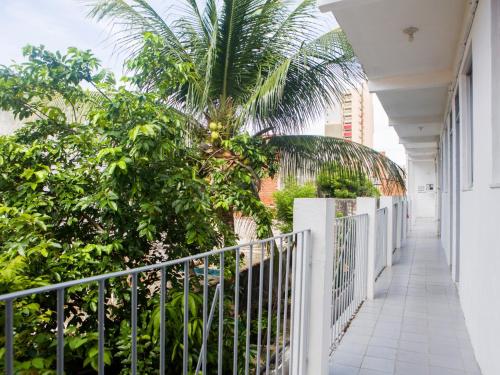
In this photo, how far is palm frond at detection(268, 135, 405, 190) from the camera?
18.8ft

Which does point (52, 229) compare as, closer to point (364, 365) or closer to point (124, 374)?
point (124, 374)

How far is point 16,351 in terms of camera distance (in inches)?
77.1

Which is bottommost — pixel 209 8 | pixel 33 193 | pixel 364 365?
pixel 364 365

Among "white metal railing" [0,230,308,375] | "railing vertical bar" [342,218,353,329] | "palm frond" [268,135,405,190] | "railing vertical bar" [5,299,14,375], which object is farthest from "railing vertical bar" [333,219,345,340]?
"railing vertical bar" [5,299,14,375]

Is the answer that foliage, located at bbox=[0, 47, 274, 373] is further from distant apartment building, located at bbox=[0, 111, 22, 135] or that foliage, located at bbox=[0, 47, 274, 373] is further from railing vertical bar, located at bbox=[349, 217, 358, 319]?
distant apartment building, located at bbox=[0, 111, 22, 135]

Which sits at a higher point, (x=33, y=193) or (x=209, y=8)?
(x=209, y=8)

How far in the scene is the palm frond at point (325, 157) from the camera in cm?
572

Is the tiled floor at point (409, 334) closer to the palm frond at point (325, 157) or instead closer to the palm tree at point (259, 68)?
the palm frond at point (325, 157)

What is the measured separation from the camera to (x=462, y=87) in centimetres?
401

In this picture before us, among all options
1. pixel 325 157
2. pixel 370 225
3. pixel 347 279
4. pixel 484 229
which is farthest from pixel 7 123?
pixel 484 229

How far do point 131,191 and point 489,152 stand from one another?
2.37m

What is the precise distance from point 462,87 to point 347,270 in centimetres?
234

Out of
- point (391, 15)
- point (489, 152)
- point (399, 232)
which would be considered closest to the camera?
point (489, 152)

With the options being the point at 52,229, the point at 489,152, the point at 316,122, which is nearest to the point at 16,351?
the point at 52,229
